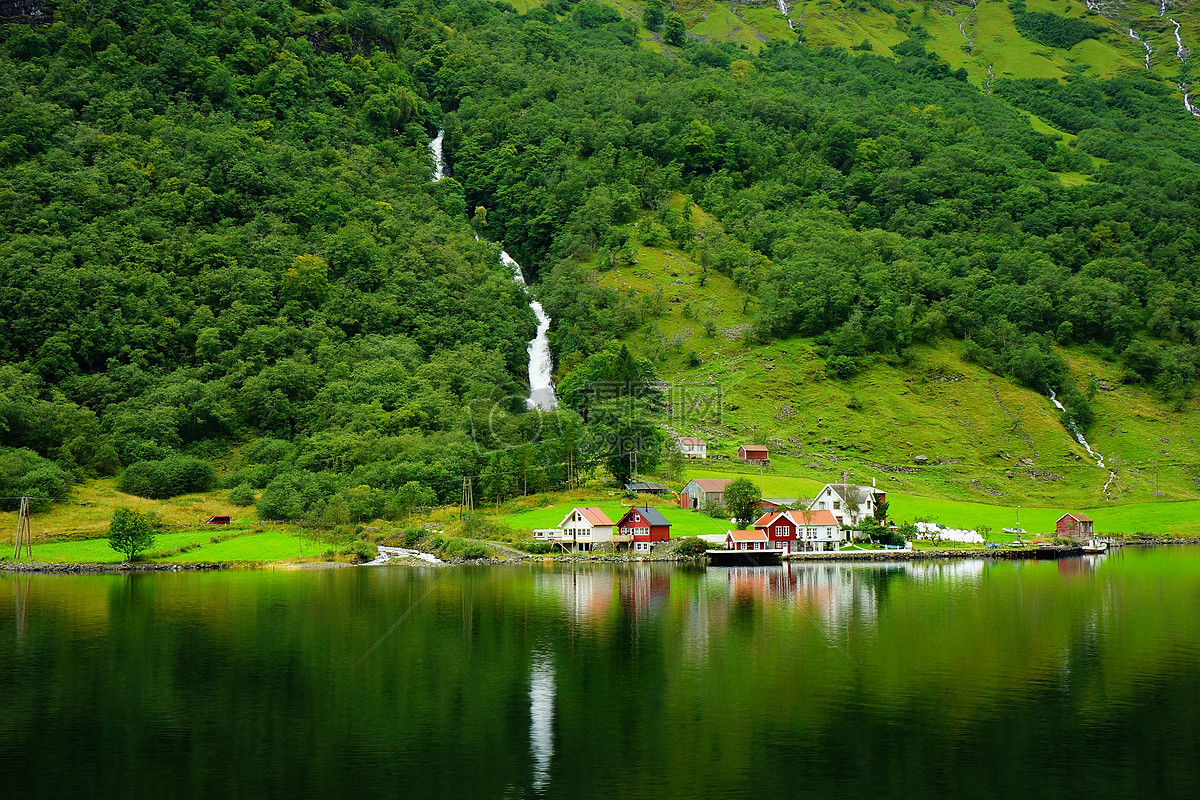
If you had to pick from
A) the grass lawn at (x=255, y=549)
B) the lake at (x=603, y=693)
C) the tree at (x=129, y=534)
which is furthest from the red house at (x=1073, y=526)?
the tree at (x=129, y=534)

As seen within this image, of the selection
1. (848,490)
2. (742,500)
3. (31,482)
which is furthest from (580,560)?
(31,482)

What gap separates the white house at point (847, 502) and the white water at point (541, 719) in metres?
55.8

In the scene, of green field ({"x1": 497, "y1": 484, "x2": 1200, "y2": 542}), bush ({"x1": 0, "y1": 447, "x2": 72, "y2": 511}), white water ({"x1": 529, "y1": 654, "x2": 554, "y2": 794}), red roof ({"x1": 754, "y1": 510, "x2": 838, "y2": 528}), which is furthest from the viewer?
green field ({"x1": 497, "y1": 484, "x2": 1200, "y2": 542})

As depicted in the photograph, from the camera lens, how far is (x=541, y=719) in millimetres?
33469

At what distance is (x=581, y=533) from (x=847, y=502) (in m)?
27.2

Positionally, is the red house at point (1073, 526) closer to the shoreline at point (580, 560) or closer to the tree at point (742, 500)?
the shoreline at point (580, 560)

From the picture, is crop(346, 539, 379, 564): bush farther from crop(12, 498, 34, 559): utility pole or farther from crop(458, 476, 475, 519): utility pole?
crop(12, 498, 34, 559): utility pole

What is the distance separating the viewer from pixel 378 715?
112ft

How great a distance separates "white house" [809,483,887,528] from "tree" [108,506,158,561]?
59039 mm

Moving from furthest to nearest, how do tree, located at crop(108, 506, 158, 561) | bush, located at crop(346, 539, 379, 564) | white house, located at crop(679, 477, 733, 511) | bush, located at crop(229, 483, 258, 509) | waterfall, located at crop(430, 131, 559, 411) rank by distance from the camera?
waterfall, located at crop(430, 131, 559, 411) < white house, located at crop(679, 477, 733, 511) < bush, located at crop(229, 483, 258, 509) < bush, located at crop(346, 539, 379, 564) < tree, located at crop(108, 506, 158, 561)

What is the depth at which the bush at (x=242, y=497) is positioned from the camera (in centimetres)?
9700

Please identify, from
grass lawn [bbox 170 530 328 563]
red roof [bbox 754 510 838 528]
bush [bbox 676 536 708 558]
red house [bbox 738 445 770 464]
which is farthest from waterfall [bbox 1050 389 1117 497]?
grass lawn [bbox 170 530 328 563]

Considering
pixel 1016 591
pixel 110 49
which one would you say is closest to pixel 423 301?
pixel 110 49

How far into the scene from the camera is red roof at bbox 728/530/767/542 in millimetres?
86375
